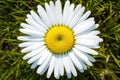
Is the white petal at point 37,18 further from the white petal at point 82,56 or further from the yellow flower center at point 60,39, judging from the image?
the white petal at point 82,56

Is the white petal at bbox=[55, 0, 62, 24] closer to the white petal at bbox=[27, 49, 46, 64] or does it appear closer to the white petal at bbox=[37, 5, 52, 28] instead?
the white petal at bbox=[37, 5, 52, 28]

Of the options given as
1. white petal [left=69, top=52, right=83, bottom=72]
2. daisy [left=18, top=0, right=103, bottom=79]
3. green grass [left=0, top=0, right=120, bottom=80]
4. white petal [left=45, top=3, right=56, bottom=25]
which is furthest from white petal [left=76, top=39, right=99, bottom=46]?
green grass [left=0, top=0, right=120, bottom=80]

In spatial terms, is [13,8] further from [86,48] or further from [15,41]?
[86,48]

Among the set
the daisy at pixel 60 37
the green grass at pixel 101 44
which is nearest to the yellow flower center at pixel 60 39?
the daisy at pixel 60 37

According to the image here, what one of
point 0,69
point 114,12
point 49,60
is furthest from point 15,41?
point 114,12

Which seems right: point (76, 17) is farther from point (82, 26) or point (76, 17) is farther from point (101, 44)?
point (101, 44)

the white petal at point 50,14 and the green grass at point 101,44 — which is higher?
the white petal at point 50,14

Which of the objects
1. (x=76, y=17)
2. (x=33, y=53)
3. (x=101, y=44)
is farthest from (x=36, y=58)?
(x=101, y=44)

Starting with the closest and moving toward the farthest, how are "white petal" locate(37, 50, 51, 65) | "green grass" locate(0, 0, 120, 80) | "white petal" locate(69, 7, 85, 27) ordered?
"white petal" locate(69, 7, 85, 27), "white petal" locate(37, 50, 51, 65), "green grass" locate(0, 0, 120, 80)
